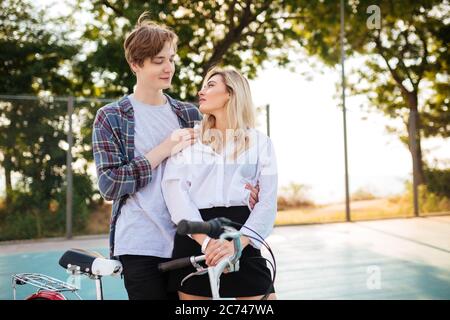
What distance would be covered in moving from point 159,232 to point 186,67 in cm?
803

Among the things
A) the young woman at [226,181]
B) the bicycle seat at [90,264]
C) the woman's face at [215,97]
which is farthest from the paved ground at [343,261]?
the woman's face at [215,97]

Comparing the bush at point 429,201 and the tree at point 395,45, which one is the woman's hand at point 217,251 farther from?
the tree at point 395,45

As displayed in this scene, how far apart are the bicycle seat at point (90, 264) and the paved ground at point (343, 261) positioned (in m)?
2.21

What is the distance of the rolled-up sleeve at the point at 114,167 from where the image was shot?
5.53 feet

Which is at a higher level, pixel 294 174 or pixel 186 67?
pixel 186 67

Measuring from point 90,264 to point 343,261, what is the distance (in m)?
3.77

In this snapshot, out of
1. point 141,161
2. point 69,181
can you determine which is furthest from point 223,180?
point 69,181

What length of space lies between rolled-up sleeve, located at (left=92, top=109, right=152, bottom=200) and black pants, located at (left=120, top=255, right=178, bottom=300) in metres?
0.21

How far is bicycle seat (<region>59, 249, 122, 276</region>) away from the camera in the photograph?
5.67 feet

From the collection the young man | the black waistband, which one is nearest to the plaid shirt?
the young man

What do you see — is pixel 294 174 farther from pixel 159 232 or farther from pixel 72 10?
pixel 159 232

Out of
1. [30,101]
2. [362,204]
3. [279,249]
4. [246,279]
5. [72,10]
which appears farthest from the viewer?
[362,204]
